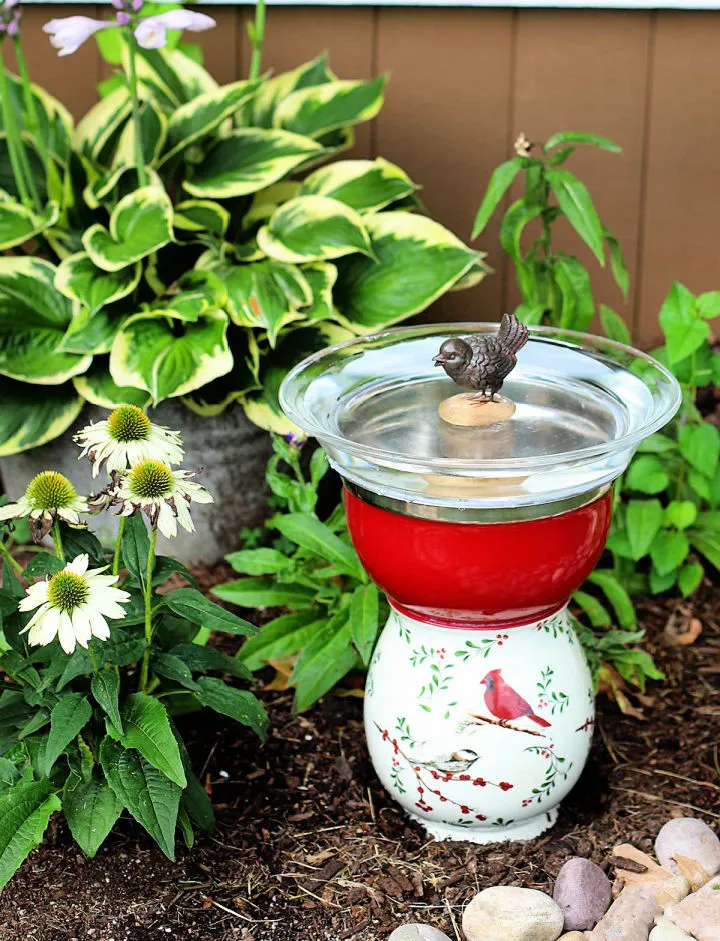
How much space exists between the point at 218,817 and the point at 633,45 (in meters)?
2.09

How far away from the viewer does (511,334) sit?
163 centimetres

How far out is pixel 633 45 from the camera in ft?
8.95

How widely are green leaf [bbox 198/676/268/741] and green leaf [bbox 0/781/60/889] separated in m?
0.28

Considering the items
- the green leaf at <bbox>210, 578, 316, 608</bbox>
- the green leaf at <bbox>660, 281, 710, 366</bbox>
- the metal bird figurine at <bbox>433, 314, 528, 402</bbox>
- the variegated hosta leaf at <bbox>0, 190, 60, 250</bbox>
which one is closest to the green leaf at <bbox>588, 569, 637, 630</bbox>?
the green leaf at <bbox>660, 281, 710, 366</bbox>

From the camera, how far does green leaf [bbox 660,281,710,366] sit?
220 cm

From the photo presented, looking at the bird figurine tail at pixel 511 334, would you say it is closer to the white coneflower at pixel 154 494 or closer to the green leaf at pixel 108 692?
the white coneflower at pixel 154 494

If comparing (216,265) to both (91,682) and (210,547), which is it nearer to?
(210,547)

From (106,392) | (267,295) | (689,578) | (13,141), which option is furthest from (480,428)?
(13,141)

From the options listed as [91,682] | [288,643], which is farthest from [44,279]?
[91,682]

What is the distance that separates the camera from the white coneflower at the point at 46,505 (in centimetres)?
163

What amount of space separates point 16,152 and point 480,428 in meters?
1.46

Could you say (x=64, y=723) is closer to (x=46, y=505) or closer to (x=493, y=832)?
(x=46, y=505)

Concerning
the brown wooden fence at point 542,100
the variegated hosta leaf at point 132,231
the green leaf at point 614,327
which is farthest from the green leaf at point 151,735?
the brown wooden fence at point 542,100

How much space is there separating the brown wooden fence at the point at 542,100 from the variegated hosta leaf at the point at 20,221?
73 centimetres
